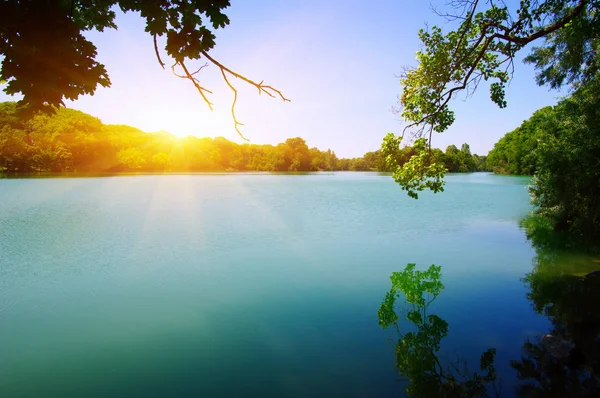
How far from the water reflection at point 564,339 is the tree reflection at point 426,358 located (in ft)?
1.95

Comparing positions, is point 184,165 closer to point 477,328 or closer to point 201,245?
point 201,245

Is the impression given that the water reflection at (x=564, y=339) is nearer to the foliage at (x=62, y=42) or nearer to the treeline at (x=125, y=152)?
the treeline at (x=125, y=152)

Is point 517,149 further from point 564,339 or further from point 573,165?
point 564,339

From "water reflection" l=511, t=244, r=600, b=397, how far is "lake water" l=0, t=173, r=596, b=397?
0.32m

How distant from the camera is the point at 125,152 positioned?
380 feet

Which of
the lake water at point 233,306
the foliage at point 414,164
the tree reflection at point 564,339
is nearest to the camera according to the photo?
the tree reflection at point 564,339

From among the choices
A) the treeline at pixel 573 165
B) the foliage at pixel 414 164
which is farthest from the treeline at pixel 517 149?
the foliage at pixel 414 164

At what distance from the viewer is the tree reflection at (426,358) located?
18.3 ft

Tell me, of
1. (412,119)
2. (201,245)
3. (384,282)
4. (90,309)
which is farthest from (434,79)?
(201,245)

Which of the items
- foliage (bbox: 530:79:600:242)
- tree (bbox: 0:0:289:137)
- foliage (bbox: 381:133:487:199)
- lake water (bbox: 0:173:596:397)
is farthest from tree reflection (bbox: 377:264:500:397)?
foliage (bbox: 530:79:600:242)

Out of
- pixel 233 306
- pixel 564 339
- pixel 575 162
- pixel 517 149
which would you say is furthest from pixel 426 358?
pixel 517 149

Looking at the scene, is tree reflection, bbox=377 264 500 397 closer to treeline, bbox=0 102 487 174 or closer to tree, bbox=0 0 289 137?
treeline, bbox=0 102 487 174

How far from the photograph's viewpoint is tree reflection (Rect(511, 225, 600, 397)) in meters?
5.43

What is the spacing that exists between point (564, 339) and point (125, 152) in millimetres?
129754
